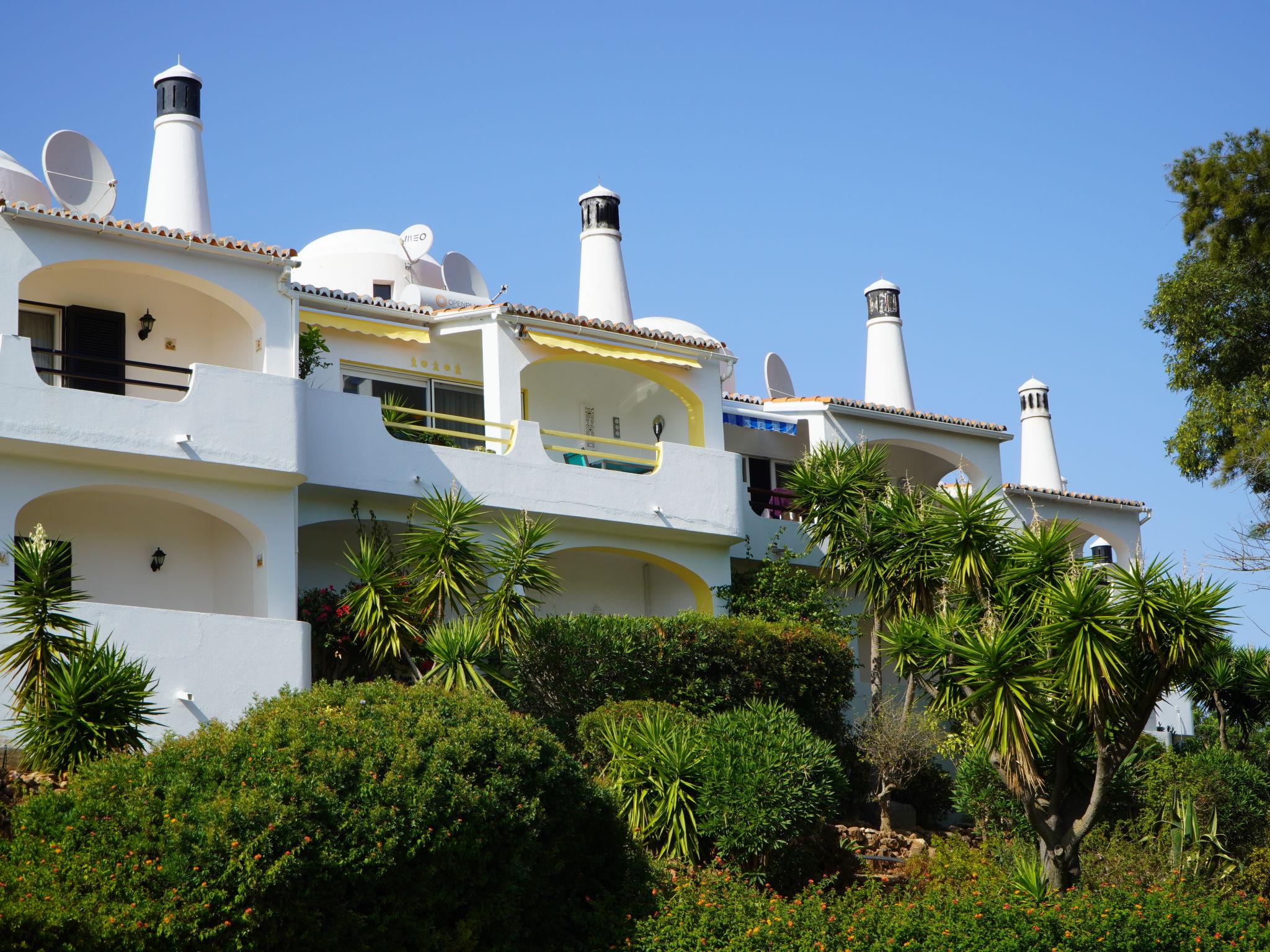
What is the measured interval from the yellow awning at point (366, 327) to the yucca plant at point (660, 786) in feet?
34.1

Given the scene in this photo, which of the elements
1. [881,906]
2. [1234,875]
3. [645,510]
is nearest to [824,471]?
[645,510]

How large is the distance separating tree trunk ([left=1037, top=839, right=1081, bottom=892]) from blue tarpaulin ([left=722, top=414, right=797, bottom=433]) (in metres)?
13.7

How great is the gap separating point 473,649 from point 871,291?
20.9 meters

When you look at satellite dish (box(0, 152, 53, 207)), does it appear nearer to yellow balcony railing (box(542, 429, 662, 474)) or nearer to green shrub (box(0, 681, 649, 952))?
yellow balcony railing (box(542, 429, 662, 474))

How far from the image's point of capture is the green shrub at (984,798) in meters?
24.1

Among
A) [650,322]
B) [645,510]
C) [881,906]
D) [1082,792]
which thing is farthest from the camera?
[650,322]

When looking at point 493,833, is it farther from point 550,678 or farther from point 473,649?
point 550,678

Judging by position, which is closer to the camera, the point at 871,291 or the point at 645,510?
the point at 645,510

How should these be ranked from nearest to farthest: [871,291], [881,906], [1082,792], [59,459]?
[881,906]
[59,459]
[1082,792]
[871,291]

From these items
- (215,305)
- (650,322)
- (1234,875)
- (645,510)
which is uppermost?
(650,322)

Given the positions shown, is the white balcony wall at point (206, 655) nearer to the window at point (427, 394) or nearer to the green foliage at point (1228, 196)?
the window at point (427, 394)

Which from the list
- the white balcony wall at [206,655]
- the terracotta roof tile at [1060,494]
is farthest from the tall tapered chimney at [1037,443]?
the white balcony wall at [206,655]

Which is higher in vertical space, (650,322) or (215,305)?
(650,322)

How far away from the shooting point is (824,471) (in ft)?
95.5
